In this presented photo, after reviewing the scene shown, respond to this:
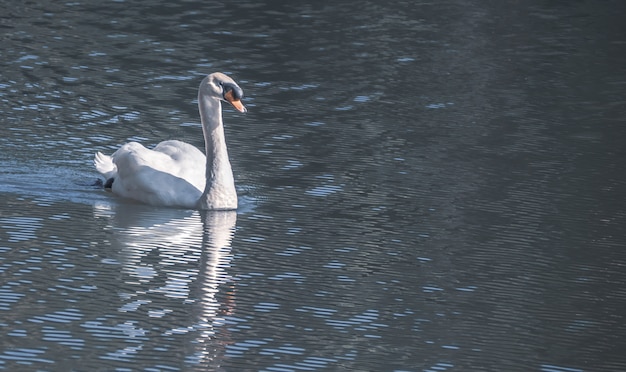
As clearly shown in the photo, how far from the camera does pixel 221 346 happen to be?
314 inches

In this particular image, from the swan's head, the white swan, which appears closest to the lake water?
the white swan

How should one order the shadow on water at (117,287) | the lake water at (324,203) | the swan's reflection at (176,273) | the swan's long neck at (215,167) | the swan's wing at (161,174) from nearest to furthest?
1. the shadow on water at (117,287)
2. the swan's reflection at (176,273)
3. the lake water at (324,203)
4. the swan's long neck at (215,167)
5. the swan's wing at (161,174)

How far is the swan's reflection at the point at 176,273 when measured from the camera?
320 inches

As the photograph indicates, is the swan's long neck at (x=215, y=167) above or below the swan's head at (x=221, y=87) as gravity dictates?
below

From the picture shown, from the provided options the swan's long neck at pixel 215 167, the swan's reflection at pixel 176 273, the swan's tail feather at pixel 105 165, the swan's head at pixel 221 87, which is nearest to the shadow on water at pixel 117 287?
the swan's reflection at pixel 176 273

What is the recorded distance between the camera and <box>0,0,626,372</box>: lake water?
8258 mm

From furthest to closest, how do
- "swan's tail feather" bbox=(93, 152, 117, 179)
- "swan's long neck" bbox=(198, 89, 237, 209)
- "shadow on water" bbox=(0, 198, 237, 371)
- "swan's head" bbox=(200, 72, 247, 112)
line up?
"swan's tail feather" bbox=(93, 152, 117, 179)
"swan's head" bbox=(200, 72, 247, 112)
"swan's long neck" bbox=(198, 89, 237, 209)
"shadow on water" bbox=(0, 198, 237, 371)

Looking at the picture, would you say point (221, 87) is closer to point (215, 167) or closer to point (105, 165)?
point (215, 167)

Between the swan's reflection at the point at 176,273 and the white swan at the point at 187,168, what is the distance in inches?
5.2

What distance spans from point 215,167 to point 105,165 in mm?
1151

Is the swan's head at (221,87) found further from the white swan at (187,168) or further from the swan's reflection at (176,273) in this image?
the swan's reflection at (176,273)

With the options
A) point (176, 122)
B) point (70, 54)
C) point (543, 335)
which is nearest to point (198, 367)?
point (543, 335)

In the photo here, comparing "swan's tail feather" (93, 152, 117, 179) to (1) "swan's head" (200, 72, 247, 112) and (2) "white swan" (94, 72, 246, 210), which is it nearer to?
(2) "white swan" (94, 72, 246, 210)

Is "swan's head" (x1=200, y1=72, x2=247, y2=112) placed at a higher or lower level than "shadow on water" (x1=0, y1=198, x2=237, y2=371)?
higher
